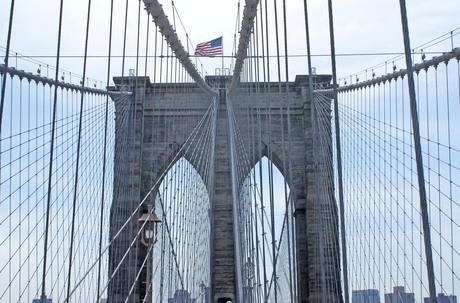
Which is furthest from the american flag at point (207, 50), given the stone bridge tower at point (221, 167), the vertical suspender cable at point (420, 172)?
the vertical suspender cable at point (420, 172)

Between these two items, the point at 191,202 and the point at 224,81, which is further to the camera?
the point at 224,81

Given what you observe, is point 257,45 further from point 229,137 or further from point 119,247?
point 229,137

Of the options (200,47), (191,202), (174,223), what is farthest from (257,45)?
(200,47)

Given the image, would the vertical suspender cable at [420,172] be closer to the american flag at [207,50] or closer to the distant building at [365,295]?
the distant building at [365,295]

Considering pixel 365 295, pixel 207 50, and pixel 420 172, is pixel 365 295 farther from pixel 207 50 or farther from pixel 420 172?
pixel 420 172

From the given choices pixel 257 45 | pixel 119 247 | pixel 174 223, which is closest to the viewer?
pixel 257 45

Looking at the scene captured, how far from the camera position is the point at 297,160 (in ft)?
74.4

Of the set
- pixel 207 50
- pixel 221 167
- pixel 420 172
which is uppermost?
pixel 207 50

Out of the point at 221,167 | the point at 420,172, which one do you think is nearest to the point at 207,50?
the point at 221,167

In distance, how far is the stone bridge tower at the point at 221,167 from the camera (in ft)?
64.2

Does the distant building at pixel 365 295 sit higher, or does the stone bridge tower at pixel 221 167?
the stone bridge tower at pixel 221 167

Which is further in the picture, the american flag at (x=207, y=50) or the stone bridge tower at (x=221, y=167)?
the stone bridge tower at (x=221, y=167)

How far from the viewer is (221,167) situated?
21.7 m

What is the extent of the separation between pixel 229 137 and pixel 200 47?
118 inches
